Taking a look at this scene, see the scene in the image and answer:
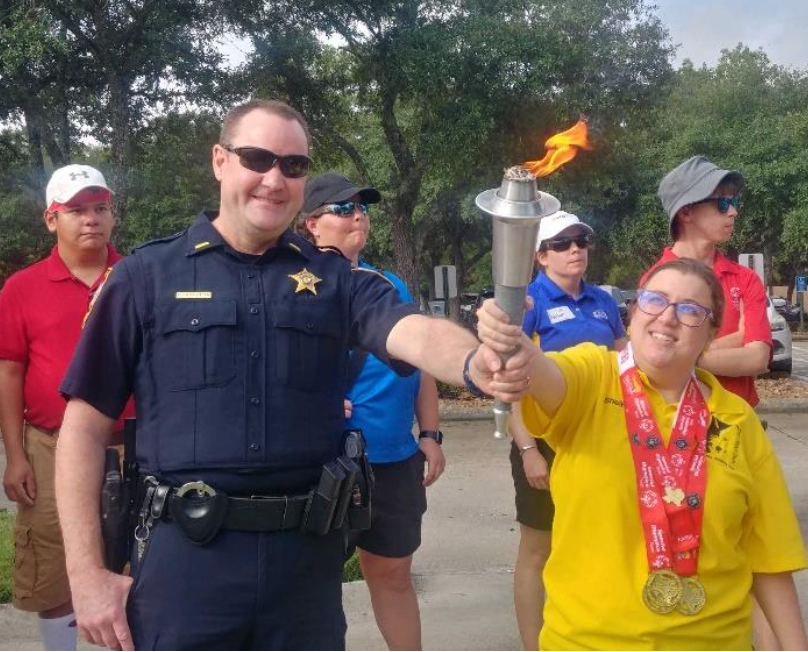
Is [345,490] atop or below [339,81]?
below

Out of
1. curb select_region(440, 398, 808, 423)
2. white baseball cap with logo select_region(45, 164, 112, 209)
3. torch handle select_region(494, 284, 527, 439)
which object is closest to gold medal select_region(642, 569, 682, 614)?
torch handle select_region(494, 284, 527, 439)

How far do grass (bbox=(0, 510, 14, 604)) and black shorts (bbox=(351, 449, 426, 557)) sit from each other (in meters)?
2.41

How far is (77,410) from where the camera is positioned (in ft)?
8.23

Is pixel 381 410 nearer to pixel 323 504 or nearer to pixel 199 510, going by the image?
pixel 323 504

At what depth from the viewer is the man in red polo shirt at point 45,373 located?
404 cm

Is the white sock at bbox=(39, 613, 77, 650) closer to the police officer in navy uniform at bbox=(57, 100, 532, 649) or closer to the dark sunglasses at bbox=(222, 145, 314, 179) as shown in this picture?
the police officer in navy uniform at bbox=(57, 100, 532, 649)

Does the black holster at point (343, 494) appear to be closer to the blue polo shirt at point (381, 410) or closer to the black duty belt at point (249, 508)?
the black duty belt at point (249, 508)

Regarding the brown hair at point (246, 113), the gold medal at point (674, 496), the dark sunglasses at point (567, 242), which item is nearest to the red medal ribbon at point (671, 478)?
the gold medal at point (674, 496)

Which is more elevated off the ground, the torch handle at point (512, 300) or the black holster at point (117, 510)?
the torch handle at point (512, 300)

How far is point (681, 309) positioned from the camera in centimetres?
253

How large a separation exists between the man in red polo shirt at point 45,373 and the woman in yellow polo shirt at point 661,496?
7.97 ft

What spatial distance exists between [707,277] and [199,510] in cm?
151

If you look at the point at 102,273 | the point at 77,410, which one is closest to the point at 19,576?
the point at 102,273

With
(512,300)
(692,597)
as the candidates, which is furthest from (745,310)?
(512,300)
